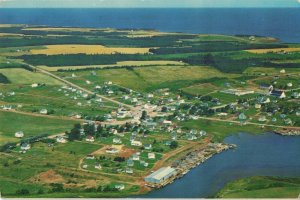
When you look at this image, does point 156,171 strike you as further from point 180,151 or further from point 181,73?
point 181,73

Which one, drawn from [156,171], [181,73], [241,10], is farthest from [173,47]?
[156,171]

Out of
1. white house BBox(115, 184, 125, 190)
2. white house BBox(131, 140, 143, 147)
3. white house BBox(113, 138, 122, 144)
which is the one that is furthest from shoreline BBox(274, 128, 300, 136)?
white house BBox(115, 184, 125, 190)

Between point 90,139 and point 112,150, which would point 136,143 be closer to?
point 112,150

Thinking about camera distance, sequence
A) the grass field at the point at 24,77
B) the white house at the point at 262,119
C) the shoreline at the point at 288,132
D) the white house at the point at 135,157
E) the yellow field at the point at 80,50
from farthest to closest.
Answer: the yellow field at the point at 80,50, the grass field at the point at 24,77, the white house at the point at 262,119, the shoreline at the point at 288,132, the white house at the point at 135,157

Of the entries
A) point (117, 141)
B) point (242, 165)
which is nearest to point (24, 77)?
point (117, 141)

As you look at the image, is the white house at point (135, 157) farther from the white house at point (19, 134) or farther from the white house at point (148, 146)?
the white house at point (19, 134)

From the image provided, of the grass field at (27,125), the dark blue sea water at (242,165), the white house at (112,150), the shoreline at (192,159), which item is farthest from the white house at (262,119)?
the grass field at (27,125)
